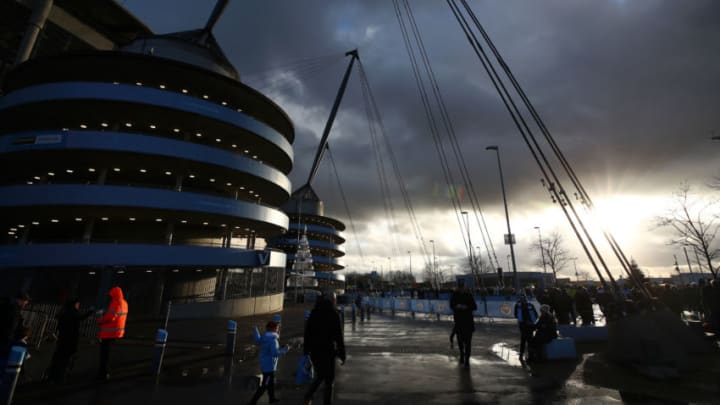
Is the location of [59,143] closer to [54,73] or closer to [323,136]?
[54,73]

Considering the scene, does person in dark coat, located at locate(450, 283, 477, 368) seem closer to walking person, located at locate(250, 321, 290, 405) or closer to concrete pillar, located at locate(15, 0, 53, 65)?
walking person, located at locate(250, 321, 290, 405)

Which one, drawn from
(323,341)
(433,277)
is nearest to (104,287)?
(323,341)

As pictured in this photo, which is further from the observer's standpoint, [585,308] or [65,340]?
[585,308]

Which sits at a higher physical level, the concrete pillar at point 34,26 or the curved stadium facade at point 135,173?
the concrete pillar at point 34,26

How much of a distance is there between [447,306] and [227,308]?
53.4 ft

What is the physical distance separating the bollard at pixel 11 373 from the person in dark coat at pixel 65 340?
218 cm

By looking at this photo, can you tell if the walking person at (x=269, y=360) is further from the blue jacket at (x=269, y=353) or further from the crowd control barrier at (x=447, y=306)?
the crowd control barrier at (x=447, y=306)

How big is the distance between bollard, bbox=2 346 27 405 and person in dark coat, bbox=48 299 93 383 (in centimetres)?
218

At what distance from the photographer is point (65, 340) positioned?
250 inches

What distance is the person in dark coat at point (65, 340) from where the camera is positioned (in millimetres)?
6340

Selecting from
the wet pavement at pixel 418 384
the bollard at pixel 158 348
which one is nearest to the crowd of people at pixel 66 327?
the wet pavement at pixel 418 384

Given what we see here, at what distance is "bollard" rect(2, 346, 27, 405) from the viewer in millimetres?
4246

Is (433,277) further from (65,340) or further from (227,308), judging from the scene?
(65,340)

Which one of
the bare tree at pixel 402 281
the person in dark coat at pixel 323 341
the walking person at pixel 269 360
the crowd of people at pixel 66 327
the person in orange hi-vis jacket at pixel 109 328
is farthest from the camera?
the bare tree at pixel 402 281
